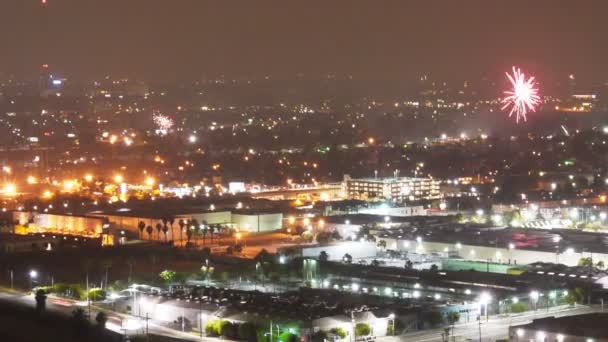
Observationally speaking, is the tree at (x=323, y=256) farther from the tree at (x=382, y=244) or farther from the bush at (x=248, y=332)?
the bush at (x=248, y=332)

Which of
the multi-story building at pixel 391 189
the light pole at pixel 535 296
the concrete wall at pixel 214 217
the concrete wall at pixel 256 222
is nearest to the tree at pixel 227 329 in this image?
the light pole at pixel 535 296

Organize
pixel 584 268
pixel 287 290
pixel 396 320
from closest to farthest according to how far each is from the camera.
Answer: pixel 396 320
pixel 287 290
pixel 584 268

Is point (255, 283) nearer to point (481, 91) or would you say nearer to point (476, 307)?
point (476, 307)

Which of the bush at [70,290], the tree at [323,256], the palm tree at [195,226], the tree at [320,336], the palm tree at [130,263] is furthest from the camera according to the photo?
the palm tree at [195,226]

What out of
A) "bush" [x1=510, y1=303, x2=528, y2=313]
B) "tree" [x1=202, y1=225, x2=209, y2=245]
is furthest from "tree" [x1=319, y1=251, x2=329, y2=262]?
"bush" [x1=510, y1=303, x2=528, y2=313]

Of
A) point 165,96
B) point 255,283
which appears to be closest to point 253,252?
point 255,283

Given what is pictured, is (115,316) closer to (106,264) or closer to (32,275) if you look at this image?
(32,275)
